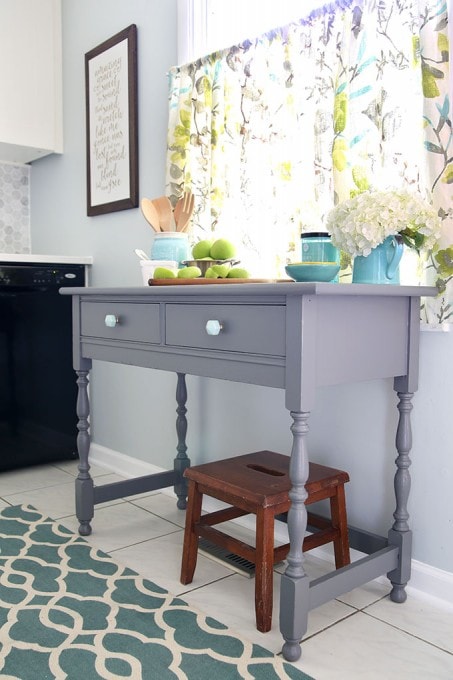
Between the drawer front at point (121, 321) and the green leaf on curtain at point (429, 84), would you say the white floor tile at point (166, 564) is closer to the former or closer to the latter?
the drawer front at point (121, 321)

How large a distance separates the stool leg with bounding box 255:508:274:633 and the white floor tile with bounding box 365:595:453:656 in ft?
0.97

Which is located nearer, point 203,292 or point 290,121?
point 203,292

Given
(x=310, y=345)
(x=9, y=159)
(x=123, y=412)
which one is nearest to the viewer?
(x=310, y=345)

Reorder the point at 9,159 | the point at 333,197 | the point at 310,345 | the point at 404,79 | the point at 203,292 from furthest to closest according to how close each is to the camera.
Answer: the point at 9,159 → the point at 333,197 → the point at 404,79 → the point at 203,292 → the point at 310,345

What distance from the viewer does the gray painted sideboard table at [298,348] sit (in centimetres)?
135

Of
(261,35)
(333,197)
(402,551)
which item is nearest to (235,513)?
(402,551)

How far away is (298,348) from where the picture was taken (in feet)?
4.32

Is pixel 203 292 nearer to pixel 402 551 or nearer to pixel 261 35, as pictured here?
pixel 402 551

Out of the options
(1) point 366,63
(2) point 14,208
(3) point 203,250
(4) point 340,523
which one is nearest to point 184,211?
(3) point 203,250

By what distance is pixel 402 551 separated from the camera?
167 centimetres

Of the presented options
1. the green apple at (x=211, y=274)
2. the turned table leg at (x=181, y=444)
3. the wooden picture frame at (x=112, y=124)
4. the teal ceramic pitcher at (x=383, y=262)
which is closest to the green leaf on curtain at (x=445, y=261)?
the teal ceramic pitcher at (x=383, y=262)

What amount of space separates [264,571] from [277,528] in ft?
1.85

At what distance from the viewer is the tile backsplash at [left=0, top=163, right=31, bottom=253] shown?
3533mm

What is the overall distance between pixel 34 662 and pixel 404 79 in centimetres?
170
